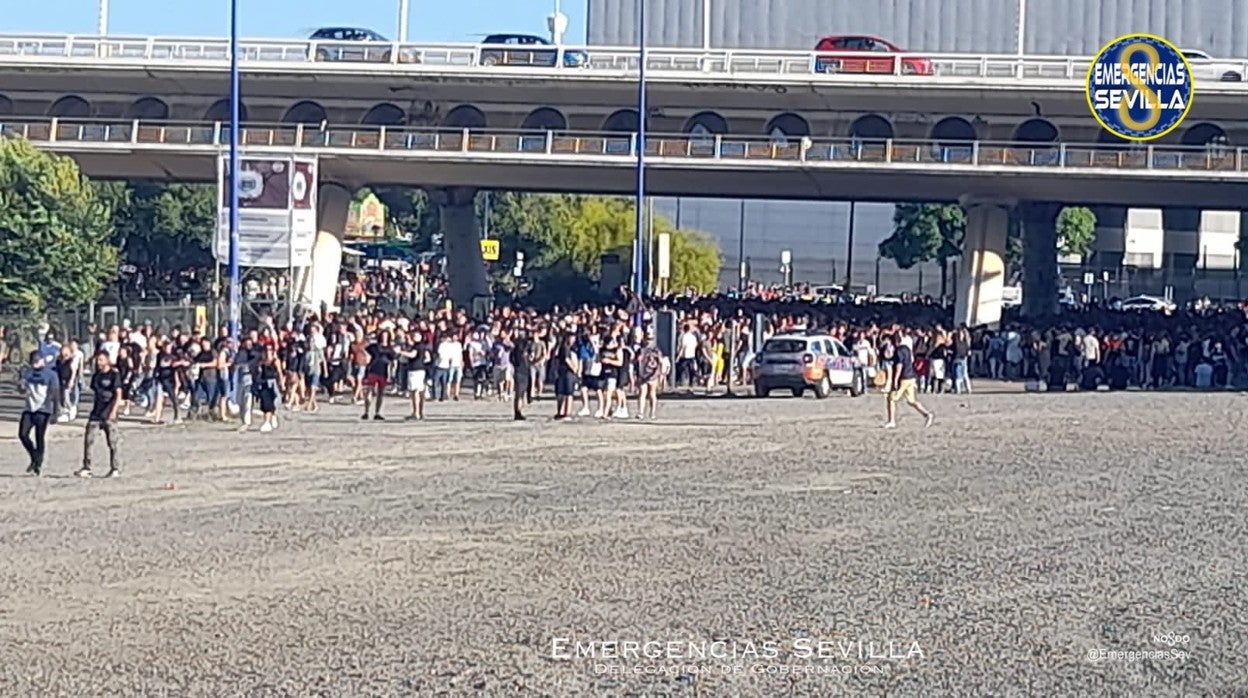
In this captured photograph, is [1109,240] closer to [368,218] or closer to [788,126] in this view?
[368,218]

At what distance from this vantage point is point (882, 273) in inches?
4906

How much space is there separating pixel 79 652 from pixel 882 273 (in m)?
115

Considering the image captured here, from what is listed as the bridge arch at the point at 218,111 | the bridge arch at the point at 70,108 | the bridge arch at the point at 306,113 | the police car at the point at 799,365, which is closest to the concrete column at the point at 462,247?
the bridge arch at the point at 306,113

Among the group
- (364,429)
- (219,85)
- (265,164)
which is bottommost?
(364,429)

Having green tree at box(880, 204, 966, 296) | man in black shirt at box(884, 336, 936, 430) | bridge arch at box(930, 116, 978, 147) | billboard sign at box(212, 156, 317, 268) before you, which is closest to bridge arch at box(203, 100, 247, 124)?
bridge arch at box(930, 116, 978, 147)

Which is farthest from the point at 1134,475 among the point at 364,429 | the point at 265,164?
the point at 265,164

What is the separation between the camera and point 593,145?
191 feet

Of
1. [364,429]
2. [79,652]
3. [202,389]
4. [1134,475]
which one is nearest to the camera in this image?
[79,652]

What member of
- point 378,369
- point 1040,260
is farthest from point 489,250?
point 378,369

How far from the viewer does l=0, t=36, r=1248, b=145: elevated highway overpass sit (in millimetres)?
58531

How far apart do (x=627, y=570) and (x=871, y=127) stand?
162 feet

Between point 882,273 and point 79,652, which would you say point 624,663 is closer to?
point 79,652

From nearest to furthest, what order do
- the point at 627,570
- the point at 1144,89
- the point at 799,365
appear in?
the point at 627,570, the point at 799,365, the point at 1144,89

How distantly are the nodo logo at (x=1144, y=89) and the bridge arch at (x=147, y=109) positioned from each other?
28576 mm
